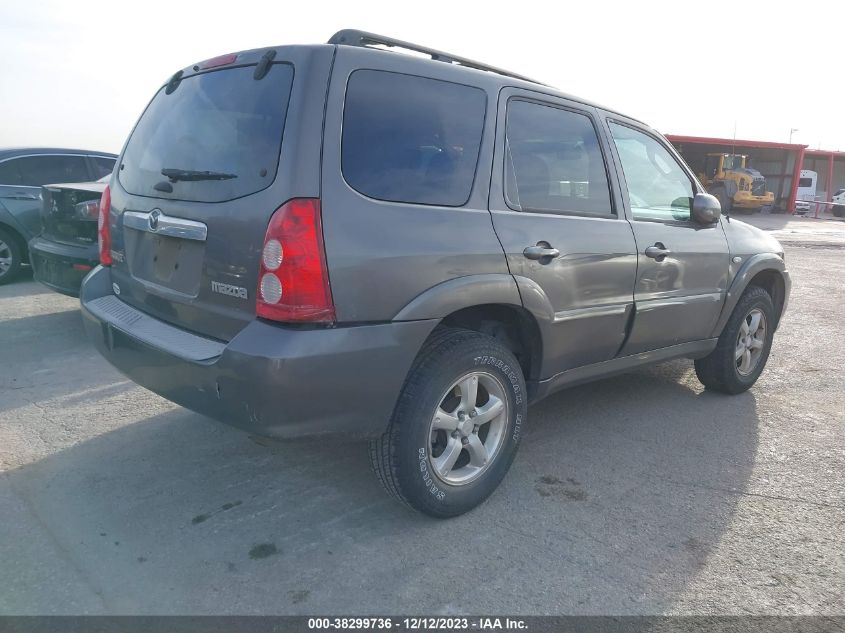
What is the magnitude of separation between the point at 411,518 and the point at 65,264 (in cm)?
419

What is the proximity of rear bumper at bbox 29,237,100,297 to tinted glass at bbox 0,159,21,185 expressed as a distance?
2445 millimetres

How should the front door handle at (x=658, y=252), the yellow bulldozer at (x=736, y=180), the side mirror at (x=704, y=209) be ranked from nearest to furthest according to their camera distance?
the front door handle at (x=658, y=252)
the side mirror at (x=704, y=209)
the yellow bulldozer at (x=736, y=180)

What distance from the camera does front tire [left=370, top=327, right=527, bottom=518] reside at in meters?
2.79

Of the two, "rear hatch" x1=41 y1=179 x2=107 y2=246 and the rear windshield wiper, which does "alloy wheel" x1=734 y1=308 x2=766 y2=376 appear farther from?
"rear hatch" x1=41 y1=179 x2=107 y2=246

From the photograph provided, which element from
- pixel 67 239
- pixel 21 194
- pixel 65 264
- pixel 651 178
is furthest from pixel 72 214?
pixel 651 178

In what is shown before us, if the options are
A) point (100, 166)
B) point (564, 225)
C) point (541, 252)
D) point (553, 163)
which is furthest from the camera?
point (100, 166)

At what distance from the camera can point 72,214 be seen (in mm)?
5949

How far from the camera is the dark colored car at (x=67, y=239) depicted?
572 centimetres

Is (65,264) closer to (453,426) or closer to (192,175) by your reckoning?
(192,175)

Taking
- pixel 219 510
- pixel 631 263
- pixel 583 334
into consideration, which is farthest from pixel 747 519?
pixel 219 510

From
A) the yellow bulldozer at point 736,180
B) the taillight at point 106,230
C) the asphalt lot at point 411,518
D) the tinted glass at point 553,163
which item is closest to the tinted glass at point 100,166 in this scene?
the asphalt lot at point 411,518

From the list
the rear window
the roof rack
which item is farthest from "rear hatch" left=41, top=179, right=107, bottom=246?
the roof rack

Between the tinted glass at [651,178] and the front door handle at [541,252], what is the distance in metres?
0.90

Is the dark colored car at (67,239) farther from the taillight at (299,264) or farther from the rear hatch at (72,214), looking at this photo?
the taillight at (299,264)
